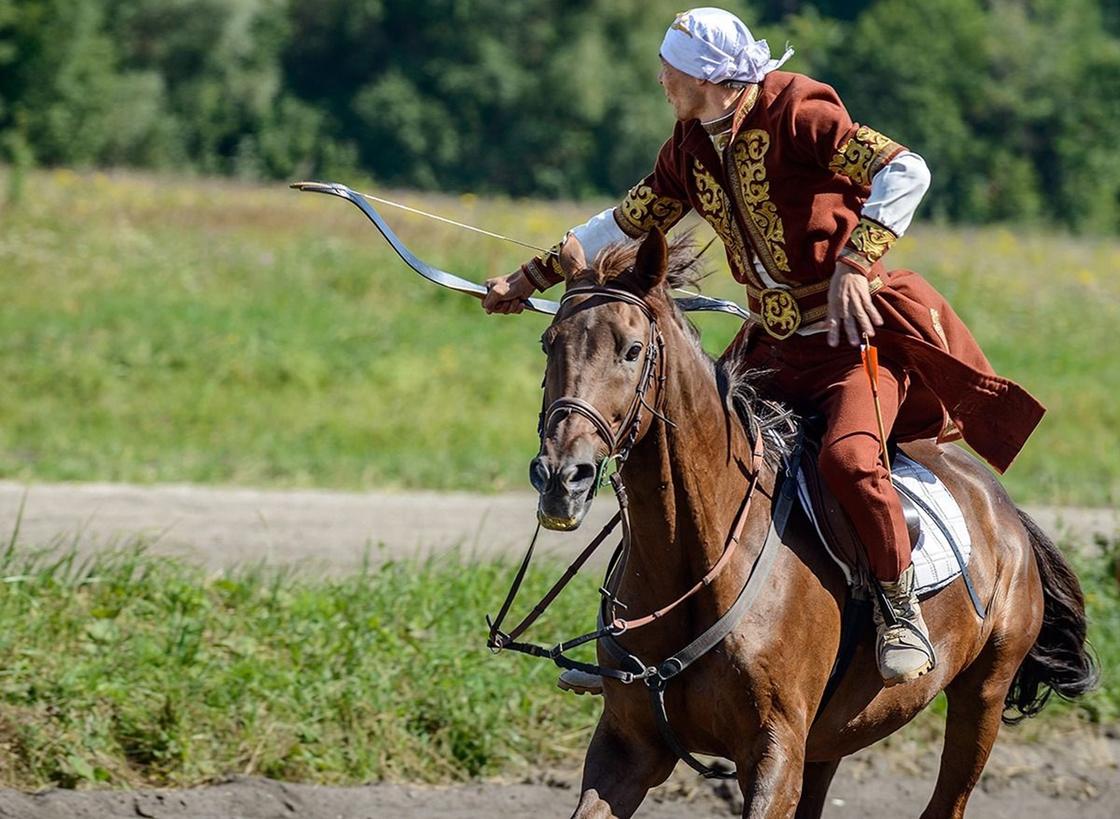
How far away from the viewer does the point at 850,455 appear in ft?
14.6

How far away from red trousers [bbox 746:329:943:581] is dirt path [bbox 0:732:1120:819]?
7.55 ft

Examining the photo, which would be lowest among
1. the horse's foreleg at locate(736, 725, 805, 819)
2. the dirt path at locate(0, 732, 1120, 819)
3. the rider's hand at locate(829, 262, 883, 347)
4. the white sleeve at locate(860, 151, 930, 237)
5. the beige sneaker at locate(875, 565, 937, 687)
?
the dirt path at locate(0, 732, 1120, 819)

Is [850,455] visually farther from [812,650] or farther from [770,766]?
[770,766]

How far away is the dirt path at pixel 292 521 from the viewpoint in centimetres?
873

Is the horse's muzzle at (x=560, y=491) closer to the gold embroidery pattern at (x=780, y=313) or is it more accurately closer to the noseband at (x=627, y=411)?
the noseband at (x=627, y=411)

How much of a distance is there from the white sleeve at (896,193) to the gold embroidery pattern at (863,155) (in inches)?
1.5

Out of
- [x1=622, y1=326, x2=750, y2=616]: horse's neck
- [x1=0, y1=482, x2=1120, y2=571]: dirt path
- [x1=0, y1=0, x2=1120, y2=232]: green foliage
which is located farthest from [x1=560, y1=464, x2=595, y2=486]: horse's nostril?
[x1=0, y1=0, x2=1120, y2=232]: green foliage

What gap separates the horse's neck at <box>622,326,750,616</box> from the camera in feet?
13.6

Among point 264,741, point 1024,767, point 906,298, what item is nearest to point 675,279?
point 906,298

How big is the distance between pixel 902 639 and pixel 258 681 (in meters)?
2.95

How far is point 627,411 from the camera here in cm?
384

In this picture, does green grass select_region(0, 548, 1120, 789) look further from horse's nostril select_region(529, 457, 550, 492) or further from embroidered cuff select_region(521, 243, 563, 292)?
horse's nostril select_region(529, 457, 550, 492)

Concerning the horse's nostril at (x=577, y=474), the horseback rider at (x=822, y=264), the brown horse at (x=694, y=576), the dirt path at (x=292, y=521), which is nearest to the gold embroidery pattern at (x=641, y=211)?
the horseback rider at (x=822, y=264)

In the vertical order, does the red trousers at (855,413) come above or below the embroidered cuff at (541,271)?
below
